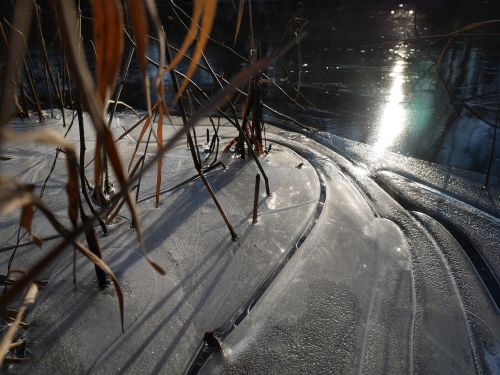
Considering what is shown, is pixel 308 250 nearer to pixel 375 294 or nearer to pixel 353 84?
pixel 375 294

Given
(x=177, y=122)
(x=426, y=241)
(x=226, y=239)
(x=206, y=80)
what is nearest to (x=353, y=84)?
(x=206, y=80)

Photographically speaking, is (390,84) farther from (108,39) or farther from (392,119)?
(108,39)

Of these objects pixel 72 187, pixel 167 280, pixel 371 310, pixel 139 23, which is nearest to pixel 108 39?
pixel 139 23

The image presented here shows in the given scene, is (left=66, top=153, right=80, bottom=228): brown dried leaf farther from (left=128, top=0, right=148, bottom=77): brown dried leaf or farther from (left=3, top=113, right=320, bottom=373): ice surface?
(left=3, top=113, right=320, bottom=373): ice surface

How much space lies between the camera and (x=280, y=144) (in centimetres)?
195

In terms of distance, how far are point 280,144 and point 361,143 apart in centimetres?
47

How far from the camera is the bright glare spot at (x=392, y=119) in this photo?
7.02ft

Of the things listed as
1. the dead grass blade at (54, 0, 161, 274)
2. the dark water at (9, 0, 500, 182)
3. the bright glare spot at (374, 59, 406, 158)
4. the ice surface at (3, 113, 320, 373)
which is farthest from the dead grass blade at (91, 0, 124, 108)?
the bright glare spot at (374, 59, 406, 158)

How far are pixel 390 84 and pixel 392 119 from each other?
3.27 feet

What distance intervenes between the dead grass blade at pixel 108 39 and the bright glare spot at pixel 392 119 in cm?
173

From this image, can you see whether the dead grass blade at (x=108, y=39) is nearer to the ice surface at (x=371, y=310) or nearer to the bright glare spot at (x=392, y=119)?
the ice surface at (x=371, y=310)

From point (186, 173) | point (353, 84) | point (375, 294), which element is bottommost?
point (375, 294)

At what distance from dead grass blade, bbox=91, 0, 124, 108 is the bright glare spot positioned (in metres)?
1.73

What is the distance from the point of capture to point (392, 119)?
2490 mm
